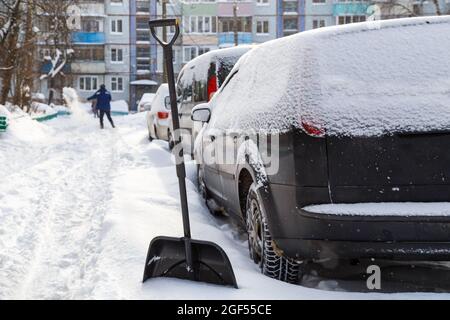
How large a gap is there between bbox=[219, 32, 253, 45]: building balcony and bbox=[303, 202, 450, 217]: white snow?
169ft

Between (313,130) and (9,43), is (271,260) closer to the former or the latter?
(313,130)

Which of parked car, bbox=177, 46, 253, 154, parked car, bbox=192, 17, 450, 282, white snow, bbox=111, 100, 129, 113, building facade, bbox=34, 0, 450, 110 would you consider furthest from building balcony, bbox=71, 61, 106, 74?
parked car, bbox=192, 17, 450, 282

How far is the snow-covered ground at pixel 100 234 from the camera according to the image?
3.37 meters

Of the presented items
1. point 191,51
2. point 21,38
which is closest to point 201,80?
point 21,38

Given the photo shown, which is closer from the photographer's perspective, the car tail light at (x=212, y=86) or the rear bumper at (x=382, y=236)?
the rear bumper at (x=382, y=236)

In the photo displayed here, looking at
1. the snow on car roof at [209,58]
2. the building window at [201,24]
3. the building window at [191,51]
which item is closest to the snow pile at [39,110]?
the snow on car roof at [209,58]

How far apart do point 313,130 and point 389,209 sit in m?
0.60

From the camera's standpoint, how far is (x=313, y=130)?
3.15 metres

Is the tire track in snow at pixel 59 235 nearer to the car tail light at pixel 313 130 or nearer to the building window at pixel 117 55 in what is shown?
the car tail light at pixel 313 130

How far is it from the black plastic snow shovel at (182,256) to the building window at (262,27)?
53.2 meters
